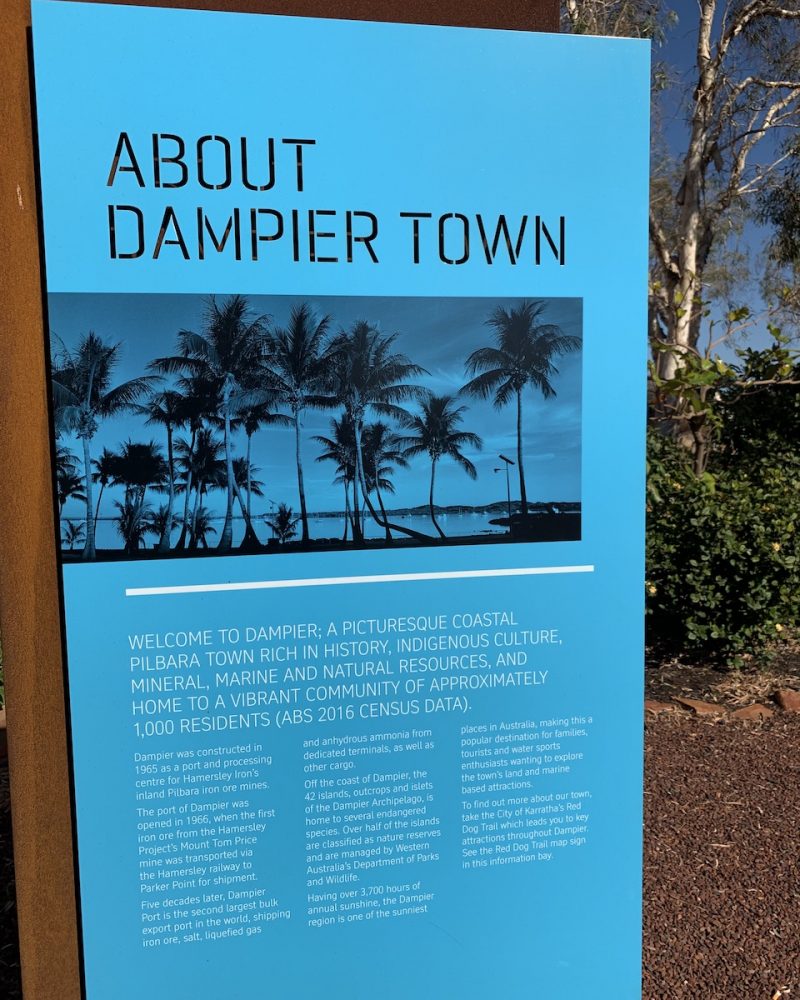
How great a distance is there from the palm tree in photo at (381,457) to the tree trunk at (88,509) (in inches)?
23.2

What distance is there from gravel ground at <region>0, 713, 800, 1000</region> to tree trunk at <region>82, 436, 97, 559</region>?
1.72 meters

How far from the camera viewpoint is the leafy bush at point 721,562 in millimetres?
5156

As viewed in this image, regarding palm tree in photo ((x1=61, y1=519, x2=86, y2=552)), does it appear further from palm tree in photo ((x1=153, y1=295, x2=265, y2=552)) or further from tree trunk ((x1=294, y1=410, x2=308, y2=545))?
tree trunk ((x1=294, y1=410, x2=308, y2=545))

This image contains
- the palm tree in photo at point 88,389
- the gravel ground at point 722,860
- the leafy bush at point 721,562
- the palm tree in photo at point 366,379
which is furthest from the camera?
the leafy bush at point 721,562

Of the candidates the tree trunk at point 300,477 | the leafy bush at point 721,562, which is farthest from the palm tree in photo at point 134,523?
the leafy bush at point 721,562

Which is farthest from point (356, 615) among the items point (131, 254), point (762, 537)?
point (762, 537)

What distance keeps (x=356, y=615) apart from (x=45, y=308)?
94 cm

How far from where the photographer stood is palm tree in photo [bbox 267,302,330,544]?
6.29ft

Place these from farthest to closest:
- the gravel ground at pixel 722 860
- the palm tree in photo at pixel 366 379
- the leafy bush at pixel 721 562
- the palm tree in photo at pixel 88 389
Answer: the leafy bush at pixel 721 562 → the gravel ground at pixel 722 860 → the palm tree in photo at pixel 366 379 → the palm tree in photo at pixel 88 389

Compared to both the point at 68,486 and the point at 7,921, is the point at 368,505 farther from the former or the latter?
the point at 7,921

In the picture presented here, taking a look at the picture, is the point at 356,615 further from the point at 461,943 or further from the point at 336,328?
the point at 461,943

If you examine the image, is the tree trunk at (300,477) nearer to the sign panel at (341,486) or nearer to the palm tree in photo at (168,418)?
the sign panel at (341,486)

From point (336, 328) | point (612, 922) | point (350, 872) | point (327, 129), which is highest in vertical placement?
point (327, 129)

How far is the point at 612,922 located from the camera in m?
2.22
